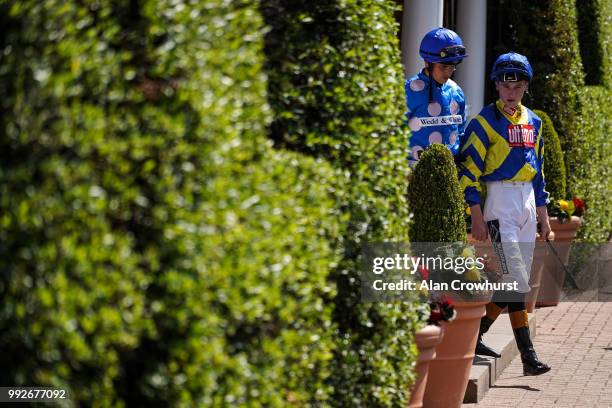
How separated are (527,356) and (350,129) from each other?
3302 mm

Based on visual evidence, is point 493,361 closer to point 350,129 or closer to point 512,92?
point 512,92

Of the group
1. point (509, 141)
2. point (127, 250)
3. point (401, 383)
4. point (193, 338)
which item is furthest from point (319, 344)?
point (509, 141)

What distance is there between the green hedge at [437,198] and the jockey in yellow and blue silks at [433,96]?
0.76 m

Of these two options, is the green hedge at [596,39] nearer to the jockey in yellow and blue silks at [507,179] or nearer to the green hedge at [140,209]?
the jockey in yellow and blue silks at [507,179]

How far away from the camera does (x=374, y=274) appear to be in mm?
4559

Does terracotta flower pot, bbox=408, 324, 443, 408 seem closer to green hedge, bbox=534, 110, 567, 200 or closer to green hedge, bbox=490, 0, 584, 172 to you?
green hedge, bbox=534, 110, 567, 200

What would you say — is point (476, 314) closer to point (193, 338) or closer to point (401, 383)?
point (401, 383)

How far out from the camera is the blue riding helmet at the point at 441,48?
23.3 ft

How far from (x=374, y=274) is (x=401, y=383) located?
1.88 feet

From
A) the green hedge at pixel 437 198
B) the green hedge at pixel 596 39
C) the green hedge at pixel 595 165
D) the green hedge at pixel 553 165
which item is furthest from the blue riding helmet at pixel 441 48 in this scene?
the green hedge at pixel 596 39

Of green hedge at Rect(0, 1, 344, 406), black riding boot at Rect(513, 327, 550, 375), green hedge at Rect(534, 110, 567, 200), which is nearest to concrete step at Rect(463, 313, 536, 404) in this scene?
black riding boot at Rect(513, 327, 550, 375)

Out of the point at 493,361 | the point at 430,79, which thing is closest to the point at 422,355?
the point at 493,361

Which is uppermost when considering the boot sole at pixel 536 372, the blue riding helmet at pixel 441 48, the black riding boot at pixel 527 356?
the blue riding helmet at pixel 441 48

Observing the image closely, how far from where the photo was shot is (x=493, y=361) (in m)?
7.14
